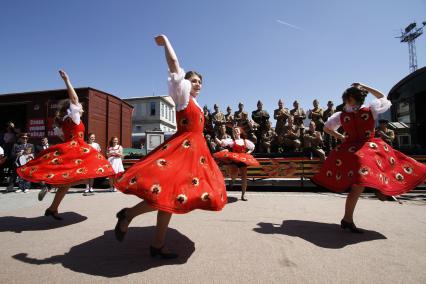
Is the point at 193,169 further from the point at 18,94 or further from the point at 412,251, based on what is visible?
the point at 18,94

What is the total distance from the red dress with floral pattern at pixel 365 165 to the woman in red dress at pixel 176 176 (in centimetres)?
165

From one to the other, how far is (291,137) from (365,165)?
6925 millimetres

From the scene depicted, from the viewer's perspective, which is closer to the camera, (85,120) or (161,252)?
(161,252)

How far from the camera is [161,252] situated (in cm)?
247

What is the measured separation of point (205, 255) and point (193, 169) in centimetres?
84

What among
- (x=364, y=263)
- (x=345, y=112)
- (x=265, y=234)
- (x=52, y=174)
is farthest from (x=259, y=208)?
(x=52, y=174)

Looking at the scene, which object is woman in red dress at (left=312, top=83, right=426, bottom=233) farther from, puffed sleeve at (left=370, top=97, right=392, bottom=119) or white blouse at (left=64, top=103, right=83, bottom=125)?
white blouse at (left=64, top=103, right=83, bottom=125)

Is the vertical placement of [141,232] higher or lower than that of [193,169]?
lower

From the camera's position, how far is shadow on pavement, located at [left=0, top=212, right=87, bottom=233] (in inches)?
144

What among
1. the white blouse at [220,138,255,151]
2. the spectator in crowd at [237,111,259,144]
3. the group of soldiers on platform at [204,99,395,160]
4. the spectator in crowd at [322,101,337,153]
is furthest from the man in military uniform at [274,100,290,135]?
the white blouse at [220,138,255,151]

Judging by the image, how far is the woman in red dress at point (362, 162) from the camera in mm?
3129

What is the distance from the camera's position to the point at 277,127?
10781mm

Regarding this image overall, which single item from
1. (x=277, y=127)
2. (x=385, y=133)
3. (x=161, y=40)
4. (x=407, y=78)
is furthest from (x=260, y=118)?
(x=161, y=40)

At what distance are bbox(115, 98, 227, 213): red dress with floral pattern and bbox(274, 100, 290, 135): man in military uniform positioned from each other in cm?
840
